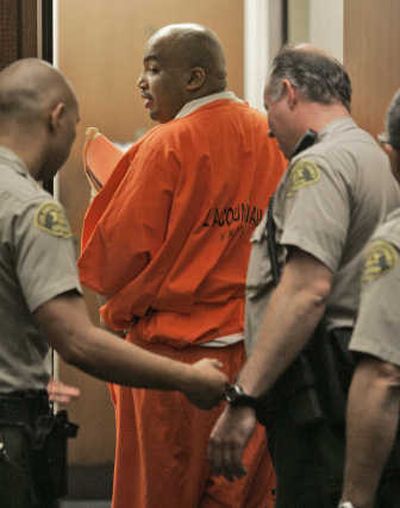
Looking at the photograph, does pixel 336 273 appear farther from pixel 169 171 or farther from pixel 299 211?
pixel 169 171

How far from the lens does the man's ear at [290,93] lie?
2.92m

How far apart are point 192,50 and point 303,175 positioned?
1140mm

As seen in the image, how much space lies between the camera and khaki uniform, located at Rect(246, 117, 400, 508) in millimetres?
2689

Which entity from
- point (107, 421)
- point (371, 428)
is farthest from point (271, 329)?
point (107, 421)

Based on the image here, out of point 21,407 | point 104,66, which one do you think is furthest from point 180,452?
point 104,66

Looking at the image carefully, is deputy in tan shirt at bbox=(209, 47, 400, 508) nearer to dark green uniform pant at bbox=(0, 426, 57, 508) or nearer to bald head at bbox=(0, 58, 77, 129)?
dark green uniform pant at bbox=(0, 426, 57, 508)

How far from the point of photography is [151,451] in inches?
141

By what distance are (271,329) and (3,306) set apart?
1.75 feet

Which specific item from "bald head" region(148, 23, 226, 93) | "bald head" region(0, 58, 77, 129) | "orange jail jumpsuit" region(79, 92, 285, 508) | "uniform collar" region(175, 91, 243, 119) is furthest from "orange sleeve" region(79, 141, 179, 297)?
"bald head" region(0, 58, 77, 129)

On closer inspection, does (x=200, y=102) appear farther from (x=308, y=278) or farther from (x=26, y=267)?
(x=26, y=267)

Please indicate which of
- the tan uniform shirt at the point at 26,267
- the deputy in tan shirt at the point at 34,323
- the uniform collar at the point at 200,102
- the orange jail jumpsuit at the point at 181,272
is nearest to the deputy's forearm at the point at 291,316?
the deputy in tan shirt at the point at 34,323

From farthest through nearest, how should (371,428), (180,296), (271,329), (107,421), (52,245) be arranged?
(107,421) → (180,296) → (271,329) → (52,245) → (371,428)

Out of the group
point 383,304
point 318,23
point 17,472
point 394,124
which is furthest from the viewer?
point 318,23

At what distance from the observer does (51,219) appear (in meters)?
2.53
